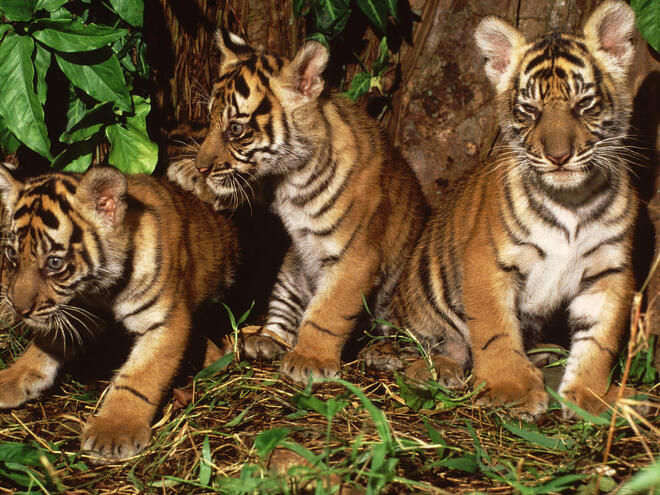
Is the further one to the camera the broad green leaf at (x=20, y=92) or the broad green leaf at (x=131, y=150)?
the broad green leaf at (x=131, y=150)

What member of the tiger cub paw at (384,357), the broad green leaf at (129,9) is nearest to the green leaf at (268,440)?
the tiger cub paw at (384,357)

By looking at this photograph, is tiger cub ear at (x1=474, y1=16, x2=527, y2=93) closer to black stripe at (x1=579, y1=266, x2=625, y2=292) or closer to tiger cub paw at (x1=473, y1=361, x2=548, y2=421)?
black stripe at (x1=579, y1=266, x2=625, y2=292)

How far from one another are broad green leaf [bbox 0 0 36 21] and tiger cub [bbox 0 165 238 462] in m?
0.82

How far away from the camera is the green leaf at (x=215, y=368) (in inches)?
142

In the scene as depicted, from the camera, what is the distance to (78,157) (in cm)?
410

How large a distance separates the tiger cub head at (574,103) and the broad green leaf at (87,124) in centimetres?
221

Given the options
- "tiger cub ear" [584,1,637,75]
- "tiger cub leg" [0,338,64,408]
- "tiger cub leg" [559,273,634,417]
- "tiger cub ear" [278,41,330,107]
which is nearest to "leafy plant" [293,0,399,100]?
"tiger cub ear" [278,41,330,107]

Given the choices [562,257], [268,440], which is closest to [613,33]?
[562,257]

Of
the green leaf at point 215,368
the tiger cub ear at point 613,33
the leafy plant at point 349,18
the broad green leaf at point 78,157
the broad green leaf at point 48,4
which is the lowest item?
the green leaf at point 215,368

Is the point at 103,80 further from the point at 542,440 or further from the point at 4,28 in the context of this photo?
the point at 542,440

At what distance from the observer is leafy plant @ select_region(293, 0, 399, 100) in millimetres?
4340

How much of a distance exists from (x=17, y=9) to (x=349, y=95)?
6.55ft

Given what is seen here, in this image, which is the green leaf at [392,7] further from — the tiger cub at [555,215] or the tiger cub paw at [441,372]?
the tiger cub paw at [441,372]

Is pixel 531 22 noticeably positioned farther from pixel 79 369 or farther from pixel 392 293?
pixel 79 369
